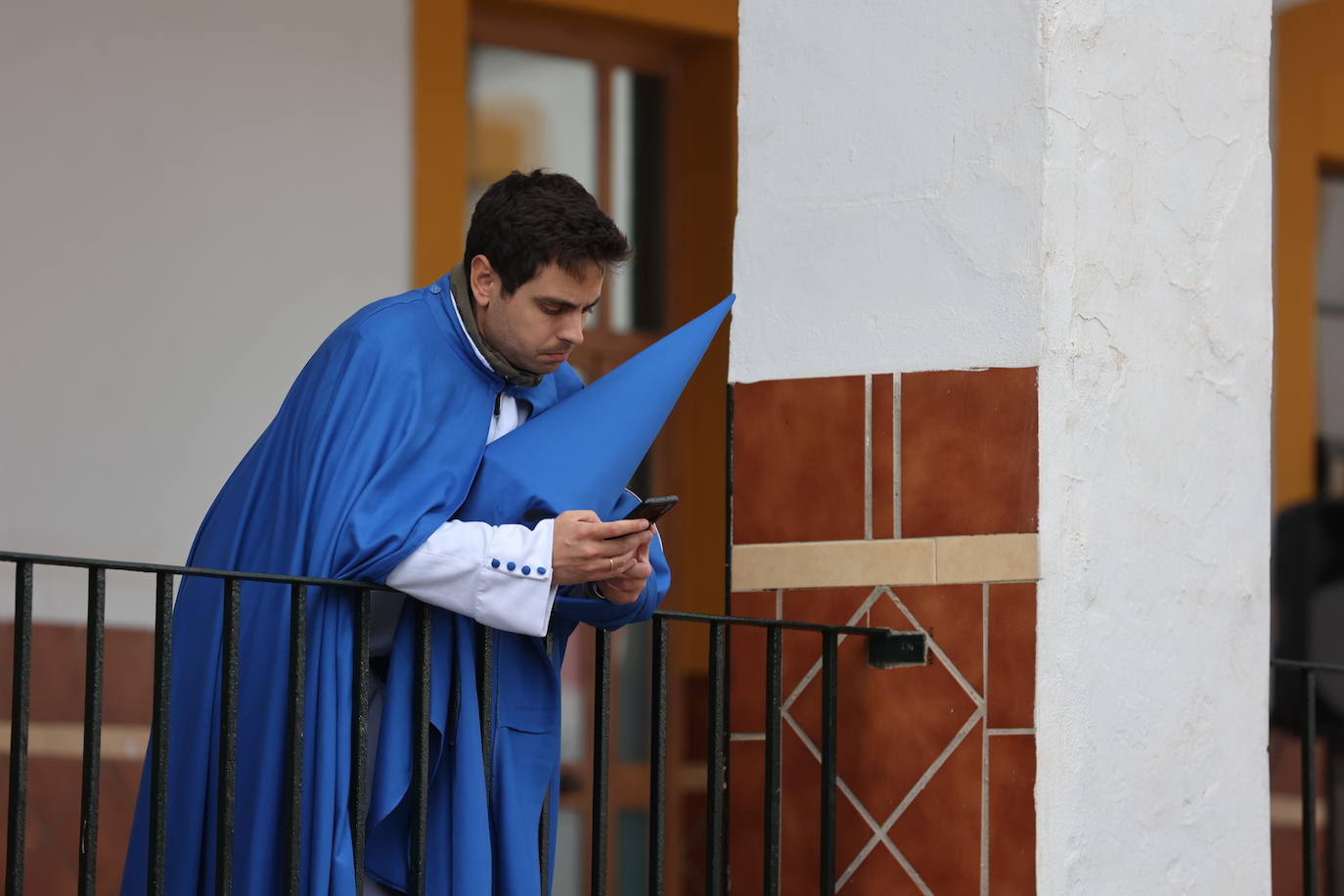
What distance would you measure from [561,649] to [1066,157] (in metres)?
1.14

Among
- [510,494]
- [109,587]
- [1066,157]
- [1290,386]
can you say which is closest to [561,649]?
[510,494]

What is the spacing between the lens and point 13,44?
18.5 feet

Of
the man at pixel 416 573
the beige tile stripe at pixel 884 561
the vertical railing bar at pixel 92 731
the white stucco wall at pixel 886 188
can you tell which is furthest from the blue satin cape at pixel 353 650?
the white stucco wall at pixel 886 188

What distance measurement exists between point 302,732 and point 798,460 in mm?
1134

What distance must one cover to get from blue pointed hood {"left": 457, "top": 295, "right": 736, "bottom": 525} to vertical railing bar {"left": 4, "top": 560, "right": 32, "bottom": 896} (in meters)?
0.62

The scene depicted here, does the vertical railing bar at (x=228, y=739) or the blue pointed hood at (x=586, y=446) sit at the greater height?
the blue pointed hood at (x=586, y=446)

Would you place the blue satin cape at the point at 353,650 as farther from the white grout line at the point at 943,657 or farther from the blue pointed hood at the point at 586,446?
the white grout line at the point at 943,657

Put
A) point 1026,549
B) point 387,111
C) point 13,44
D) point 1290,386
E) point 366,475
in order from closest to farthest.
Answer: point 366,475 < point 1026,549 < point 13,44 < point 387,111 < point 1290,386

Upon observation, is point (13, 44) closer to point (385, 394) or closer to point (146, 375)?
point (146, 375)

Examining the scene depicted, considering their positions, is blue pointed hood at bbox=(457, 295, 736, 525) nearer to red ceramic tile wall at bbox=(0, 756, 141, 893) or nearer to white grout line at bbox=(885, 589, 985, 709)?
white grout line at bbox=(885, 589, 985, 709)

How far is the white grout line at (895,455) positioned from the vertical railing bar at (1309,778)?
860mm

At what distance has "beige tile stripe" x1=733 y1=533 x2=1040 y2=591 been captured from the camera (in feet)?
11.2

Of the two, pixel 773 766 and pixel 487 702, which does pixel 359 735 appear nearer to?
pixel 487 702

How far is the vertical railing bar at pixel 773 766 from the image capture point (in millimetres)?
3412
